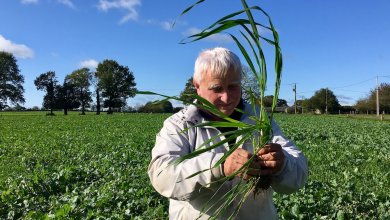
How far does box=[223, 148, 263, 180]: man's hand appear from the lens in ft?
6.54

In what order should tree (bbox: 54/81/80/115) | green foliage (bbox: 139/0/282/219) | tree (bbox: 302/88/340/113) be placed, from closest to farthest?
green foliage (bbox: 139/0/282/219), tree (bbox: 54/81/80/115), tree (bbox: 302/88/340/113)

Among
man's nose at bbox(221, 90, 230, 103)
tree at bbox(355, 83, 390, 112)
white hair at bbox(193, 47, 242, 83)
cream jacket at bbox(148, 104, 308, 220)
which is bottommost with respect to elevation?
cream jacket at bbox(148, 104, 308, 220)

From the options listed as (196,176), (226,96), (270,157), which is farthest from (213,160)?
(226,96)

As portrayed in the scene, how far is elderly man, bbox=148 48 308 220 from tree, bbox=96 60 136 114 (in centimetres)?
8793

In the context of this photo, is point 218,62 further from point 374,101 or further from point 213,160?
point 374,101

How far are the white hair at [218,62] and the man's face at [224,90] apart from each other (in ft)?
0.08

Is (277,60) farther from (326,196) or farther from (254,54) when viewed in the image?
(326,196)

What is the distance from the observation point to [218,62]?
7.77ft

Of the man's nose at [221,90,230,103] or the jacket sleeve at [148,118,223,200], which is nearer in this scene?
the jacket sleeve at [148,118,223,200]

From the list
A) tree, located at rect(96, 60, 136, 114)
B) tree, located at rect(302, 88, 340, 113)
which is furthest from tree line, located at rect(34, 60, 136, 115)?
tree, located at rect(302, 88, 340, 113)

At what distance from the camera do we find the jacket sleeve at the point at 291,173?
88.5 inches

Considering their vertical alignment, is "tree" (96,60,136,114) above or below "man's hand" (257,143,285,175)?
above

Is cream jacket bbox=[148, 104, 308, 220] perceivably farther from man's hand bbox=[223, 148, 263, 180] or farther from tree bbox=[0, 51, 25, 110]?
tree bbox=[0, 51, 25, 110]

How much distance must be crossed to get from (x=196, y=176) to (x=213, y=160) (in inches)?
5.4
